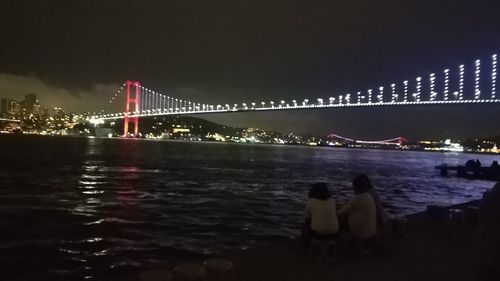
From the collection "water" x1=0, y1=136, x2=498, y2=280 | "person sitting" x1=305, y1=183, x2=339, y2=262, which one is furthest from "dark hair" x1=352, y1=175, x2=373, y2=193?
"water" x1=0, y1=136, x2=498, y2=280

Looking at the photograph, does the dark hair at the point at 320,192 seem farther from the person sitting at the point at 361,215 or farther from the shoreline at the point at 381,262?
the shoreline at the point at 381,262

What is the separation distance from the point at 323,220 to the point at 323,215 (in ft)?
0.20

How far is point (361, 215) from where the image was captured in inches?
202

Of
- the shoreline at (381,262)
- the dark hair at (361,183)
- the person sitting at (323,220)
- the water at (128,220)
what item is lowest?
the water at (128,220)

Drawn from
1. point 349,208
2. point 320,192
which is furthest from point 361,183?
point 320,192

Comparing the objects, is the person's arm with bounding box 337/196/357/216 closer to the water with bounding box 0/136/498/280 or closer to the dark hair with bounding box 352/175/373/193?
the dark hair with bounding box 352/175/373/193

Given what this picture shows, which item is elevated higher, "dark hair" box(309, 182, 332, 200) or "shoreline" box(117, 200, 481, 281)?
"dark hair" box(309, 182, 332, 200)

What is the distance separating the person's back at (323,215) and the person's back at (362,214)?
0.34 meters

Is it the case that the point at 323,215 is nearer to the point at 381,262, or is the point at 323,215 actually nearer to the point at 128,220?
the point at 381,262

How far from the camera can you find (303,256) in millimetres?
5191

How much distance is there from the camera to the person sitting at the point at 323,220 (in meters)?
4.78

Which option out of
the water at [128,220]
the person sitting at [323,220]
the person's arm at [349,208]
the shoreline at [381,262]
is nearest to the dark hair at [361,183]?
the person's arm at [349,208]

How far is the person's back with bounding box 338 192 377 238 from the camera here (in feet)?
16.6

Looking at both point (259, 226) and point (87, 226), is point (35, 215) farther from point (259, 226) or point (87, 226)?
point (259, 226)
